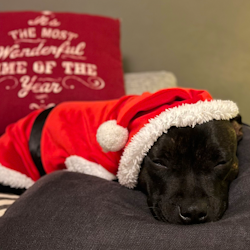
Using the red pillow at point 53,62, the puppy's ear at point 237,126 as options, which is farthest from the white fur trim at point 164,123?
the red pillow at point 53,62

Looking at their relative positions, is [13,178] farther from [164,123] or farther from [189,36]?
[189,36]

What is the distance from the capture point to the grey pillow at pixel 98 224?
931 mm

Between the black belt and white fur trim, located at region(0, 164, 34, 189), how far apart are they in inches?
3.9

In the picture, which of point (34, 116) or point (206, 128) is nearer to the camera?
point (206, 128)

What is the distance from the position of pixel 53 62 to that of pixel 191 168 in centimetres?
132

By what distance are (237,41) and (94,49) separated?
1.37 meters

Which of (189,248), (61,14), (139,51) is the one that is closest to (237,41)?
(139,51)

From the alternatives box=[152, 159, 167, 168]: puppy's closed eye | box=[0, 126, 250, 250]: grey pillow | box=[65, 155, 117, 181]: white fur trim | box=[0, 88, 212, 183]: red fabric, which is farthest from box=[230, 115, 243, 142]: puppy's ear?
box=[65, 155, 117, 181]: white fur trim

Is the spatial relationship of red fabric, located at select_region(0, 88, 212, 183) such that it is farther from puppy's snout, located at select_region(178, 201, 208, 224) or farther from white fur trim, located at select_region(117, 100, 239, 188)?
puppy's snout, located at select_region(178, 201, 208, 224)

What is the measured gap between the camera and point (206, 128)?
4.20 ft

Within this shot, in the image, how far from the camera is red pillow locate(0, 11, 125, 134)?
204 centimetres

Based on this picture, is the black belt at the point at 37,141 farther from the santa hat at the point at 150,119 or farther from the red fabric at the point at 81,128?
the santa hat at the point at 150,119

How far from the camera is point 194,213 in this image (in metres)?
1.12

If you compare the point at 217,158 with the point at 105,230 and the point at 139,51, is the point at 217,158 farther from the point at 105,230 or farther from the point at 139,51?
the point at 139,51
